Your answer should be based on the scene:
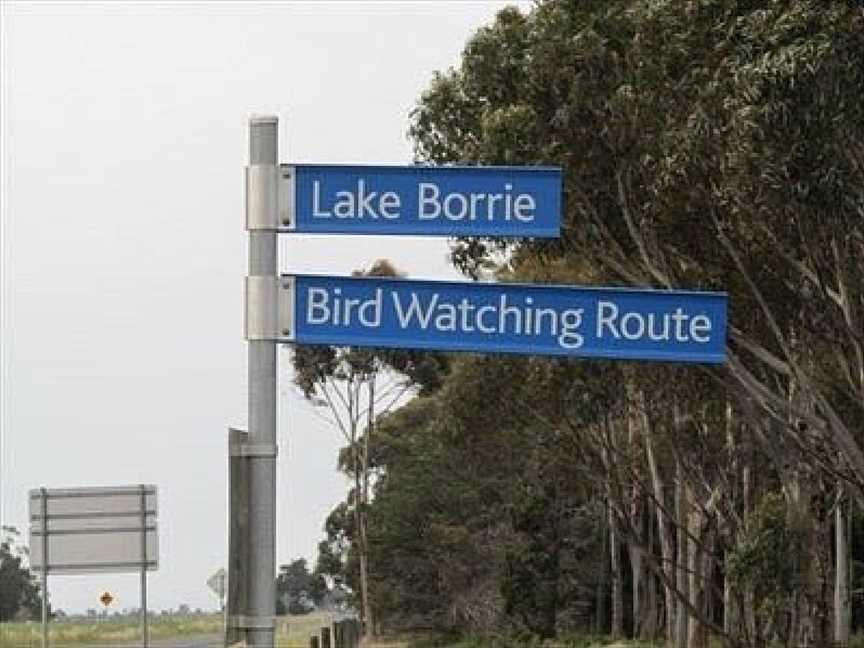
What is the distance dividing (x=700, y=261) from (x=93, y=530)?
8.93 meters

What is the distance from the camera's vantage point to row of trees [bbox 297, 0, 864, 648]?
1706 centimetres

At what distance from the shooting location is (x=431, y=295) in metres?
7.76

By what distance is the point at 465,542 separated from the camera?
59.2 m

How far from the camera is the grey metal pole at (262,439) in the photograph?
7379 millimetres

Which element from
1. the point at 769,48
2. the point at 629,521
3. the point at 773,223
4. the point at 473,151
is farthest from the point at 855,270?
the point at 629,521

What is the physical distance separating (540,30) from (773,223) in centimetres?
466

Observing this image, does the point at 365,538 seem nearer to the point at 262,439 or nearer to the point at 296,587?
the point at 262,439

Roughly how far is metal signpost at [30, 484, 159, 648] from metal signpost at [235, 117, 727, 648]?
31.6 feet

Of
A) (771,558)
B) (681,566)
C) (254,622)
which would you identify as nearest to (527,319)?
(254,622)

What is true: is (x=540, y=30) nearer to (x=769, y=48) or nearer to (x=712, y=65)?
(x=712, y=65)

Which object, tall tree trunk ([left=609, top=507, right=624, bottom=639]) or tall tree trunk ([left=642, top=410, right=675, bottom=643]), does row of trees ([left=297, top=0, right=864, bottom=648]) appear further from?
tall tree trunk ([left=609, top=507, right=624, bottom=639])

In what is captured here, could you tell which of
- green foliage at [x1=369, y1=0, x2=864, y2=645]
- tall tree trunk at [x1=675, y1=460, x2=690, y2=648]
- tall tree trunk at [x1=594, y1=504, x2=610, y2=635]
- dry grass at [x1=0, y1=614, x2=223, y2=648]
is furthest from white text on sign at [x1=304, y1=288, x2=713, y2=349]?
tall tree trunk at [x1=594, y1=504, x2=610, y2=635]

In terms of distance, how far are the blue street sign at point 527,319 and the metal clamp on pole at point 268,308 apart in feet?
0.63

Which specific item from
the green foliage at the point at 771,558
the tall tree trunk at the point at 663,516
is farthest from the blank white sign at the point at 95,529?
the tall tree trunk at the point at 663,516
